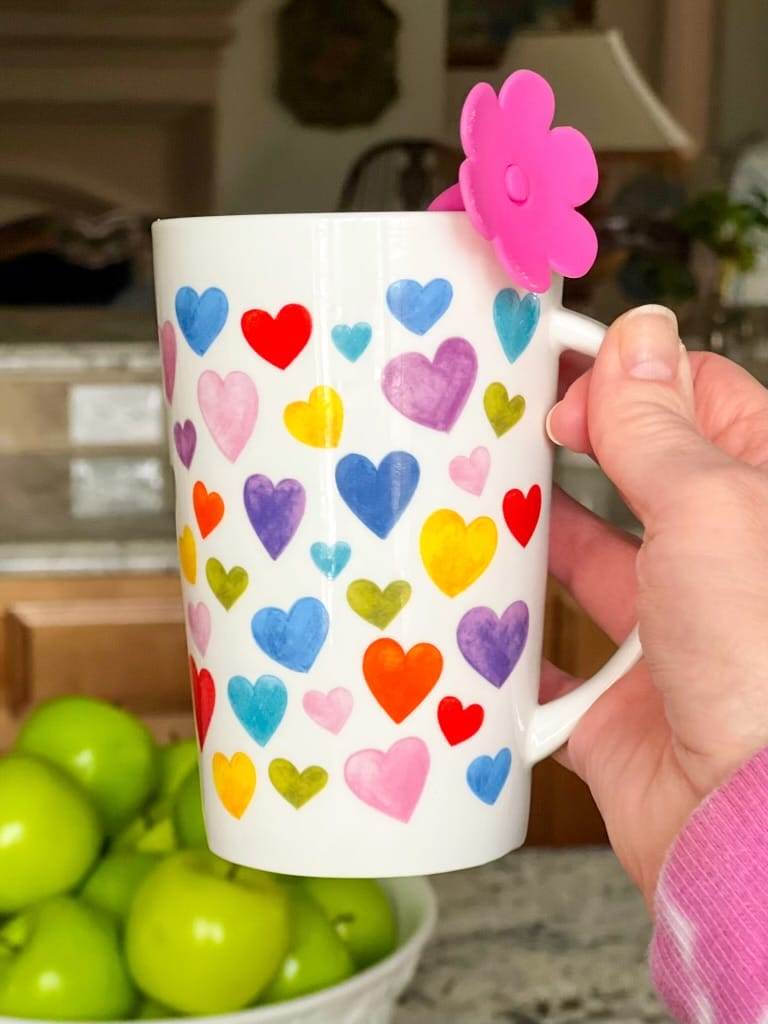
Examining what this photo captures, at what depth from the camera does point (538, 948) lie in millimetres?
724

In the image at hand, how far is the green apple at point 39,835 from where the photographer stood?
643 millimetres

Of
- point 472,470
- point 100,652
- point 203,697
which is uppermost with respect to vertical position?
point 472,470

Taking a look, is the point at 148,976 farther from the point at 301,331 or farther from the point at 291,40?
the point at 291,40

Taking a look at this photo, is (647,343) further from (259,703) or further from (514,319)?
(259,703)

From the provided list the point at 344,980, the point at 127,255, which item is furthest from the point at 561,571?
the point at 127,255

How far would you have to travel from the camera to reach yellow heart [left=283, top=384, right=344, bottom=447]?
0.47m

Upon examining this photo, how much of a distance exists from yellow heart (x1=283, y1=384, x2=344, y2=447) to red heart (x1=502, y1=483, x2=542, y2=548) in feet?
0.23

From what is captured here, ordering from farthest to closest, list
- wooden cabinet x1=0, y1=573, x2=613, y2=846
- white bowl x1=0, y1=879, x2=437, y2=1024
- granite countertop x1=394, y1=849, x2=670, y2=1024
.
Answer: wooden cabinet x1=0, y1=573, x2=613, y2=846 → granite countertop x1=394, y1=849, x2=670, y2=1024 → white bowl x1=0, y1=879, x2=437, y2=1024

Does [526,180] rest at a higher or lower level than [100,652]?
higher

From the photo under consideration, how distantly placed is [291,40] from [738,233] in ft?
2.76

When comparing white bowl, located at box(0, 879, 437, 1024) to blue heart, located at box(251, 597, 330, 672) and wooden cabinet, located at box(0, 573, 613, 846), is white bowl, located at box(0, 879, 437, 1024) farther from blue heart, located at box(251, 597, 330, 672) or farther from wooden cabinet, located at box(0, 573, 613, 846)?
wooden cabinet, located at box(0, 573, 613, 846)

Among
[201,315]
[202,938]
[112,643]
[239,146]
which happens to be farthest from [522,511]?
[239,146]

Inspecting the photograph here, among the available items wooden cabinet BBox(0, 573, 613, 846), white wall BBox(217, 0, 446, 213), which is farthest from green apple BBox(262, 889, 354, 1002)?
white wall BBox(217, 0, 446, 213)

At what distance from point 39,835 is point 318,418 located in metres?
0.28
